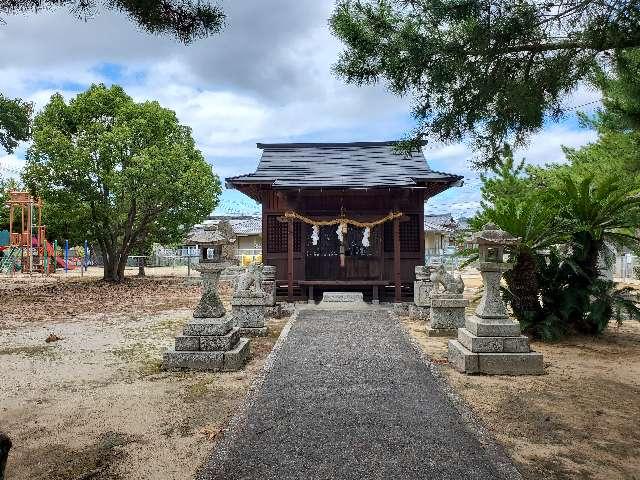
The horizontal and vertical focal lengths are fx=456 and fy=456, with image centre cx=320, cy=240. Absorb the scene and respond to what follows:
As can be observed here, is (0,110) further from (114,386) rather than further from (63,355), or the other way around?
(114,386)

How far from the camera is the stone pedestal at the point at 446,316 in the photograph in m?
8.38

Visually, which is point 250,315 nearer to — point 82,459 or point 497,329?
point 497,329

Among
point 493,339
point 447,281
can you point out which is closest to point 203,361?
point 493,339

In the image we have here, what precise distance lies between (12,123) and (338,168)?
10423mm

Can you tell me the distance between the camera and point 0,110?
1391 cm

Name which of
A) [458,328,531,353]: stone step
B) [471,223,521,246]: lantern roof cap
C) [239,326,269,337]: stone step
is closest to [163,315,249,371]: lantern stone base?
[239,326,269,337]: stone step

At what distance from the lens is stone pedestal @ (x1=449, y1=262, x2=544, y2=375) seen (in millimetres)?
5684

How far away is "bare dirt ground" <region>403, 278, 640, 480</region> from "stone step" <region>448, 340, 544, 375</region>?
0.15 m

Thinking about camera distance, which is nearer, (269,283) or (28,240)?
(269,283)

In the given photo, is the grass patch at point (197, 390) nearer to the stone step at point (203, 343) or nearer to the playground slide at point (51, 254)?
the stone step at point (203, 343)

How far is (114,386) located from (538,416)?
14.7 ft

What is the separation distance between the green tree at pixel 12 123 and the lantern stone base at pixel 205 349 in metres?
12.1

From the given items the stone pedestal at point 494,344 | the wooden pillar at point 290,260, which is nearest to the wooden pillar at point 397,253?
the wooden pillar at point 290,260

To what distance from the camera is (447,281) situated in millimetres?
8688
